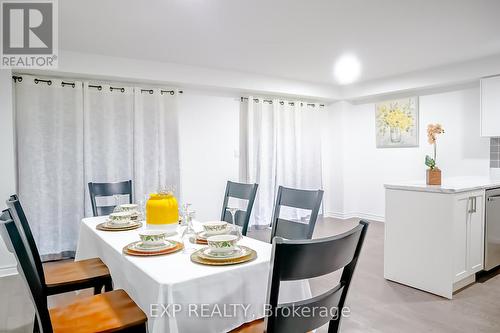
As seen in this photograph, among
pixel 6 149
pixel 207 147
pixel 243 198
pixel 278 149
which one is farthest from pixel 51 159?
pixel 278 149

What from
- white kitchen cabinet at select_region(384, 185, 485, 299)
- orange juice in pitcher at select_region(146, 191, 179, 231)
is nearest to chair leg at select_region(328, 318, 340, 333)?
orange juice in pitcher at select_region(146, 191, 179, 231)

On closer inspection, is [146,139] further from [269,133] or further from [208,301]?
[208,301]

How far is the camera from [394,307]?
107 inches

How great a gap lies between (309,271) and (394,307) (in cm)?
217

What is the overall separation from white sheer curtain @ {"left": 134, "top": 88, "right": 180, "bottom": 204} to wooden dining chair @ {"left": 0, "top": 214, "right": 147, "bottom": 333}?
271 cm

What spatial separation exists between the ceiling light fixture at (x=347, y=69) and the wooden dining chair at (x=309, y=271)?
11.8 ft

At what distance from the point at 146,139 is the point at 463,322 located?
3941 millimetres

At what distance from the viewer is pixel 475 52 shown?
4.12m

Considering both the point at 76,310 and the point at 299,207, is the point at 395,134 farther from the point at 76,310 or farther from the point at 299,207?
the point at 76,310

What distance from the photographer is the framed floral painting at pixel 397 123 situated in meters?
5.50

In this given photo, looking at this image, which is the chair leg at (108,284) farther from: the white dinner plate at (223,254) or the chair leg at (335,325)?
the chair leg at (335,325)

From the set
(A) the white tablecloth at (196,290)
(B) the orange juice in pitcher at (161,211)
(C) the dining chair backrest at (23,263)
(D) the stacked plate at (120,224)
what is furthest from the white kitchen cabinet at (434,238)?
(C) the dining chair backrest at (23,263)

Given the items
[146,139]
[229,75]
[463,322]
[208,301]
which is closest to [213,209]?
[146,139]

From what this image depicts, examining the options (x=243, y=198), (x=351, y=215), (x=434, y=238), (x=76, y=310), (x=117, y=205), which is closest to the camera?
(x=76, y=310)
